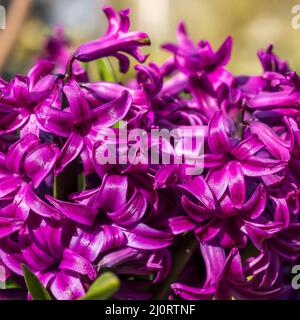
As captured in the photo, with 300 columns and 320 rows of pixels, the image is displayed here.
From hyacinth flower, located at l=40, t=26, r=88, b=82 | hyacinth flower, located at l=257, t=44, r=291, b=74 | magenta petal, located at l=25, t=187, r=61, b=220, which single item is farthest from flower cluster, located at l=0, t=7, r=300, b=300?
hyacinth flower, located at l=40, t=26, r=88, b=82

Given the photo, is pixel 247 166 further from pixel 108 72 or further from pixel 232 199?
pixel 108 72

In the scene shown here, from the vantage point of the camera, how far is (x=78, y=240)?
1.81ft

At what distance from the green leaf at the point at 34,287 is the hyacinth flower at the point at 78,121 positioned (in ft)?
0.31

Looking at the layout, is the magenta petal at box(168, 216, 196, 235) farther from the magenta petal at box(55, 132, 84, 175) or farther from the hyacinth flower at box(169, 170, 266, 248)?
the magenta petal at box(55, 132, 84, 175)

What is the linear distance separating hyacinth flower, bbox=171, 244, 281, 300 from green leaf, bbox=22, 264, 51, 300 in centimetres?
12

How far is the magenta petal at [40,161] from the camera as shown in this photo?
54cm

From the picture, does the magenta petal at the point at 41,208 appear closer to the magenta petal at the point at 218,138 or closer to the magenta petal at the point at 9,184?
the magenta petal at the point at 9,184

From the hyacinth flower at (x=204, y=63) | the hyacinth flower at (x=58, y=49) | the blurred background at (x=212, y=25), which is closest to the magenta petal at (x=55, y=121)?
the hyacinth flower at (x=204, y=63)

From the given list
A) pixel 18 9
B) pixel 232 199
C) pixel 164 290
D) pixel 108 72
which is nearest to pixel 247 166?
pixel 232 199

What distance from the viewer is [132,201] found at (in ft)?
1.77

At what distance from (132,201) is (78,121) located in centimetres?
9

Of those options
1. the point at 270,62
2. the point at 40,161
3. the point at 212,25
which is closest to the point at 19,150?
the point at 40,161

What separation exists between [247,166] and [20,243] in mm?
220

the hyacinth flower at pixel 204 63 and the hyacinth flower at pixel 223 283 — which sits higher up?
the hyacinth flower at pixel 204 63
